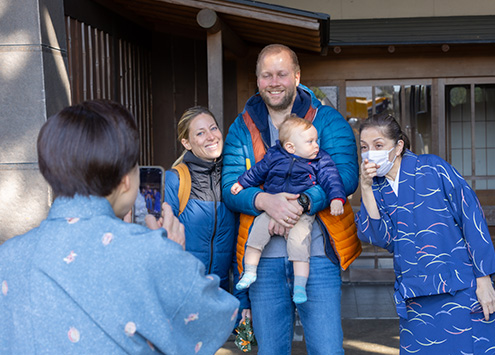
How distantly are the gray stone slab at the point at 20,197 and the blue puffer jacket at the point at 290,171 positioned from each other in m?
1.22

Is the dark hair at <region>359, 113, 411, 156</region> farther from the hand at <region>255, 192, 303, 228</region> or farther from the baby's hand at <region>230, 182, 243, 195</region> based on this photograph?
the baby's hand at <region>230, 182, 243, 195</region>

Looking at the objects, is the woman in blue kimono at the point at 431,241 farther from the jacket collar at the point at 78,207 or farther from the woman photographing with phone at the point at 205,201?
the jacket collar at the point at 78,207

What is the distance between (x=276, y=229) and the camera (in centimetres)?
318

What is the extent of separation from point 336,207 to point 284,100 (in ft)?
2.09

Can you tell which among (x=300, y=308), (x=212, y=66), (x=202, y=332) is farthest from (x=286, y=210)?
(x=212, y=66)

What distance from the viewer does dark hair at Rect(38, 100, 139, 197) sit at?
1.58 metres

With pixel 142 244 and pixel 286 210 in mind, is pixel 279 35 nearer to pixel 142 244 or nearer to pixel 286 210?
pixel 286 210

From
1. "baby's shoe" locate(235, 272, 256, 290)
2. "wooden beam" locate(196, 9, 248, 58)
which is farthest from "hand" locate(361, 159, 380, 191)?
"wooden beam" locate(196, 9, 248, 58)

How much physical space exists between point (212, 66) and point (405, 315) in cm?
303

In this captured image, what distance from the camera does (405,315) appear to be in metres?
3.14

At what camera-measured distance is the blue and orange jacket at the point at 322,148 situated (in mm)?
3195

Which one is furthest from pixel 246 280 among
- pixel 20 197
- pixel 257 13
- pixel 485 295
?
pixel 257 13

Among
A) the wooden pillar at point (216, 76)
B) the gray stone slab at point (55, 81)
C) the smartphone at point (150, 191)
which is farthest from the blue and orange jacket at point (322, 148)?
the wooden pillar at point (216, 76)

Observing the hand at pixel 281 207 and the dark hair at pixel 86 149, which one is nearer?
the dark hair at pixel 86 149
